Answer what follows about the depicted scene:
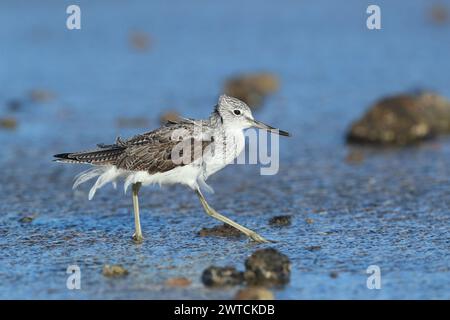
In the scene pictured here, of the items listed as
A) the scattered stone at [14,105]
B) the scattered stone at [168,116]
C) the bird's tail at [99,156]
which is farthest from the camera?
the scattered stone at [14,105]

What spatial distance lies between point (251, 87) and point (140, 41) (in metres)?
4.61

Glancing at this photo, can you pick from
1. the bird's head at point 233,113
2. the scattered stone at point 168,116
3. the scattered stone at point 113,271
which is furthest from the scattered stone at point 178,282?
the scattered stone at point 168,116

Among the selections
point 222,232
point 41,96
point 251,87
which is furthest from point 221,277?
point 41,96

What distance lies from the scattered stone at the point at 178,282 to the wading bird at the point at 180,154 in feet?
4.35

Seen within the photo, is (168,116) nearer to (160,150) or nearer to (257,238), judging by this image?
(160,150)

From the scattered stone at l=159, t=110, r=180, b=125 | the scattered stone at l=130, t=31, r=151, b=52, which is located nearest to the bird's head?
the scattered stone at l=159, t=110, r=180, b=125

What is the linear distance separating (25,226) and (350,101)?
7204mm

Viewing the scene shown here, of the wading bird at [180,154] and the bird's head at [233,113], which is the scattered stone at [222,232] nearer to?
the wading bird at [180,154]

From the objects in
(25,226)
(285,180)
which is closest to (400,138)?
(285,180)

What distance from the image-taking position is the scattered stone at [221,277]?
22.0 feet

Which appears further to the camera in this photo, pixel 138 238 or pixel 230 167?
pixel 230 167

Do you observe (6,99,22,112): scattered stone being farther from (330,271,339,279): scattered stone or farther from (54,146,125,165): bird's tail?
(330,271,339,279): scattered stone

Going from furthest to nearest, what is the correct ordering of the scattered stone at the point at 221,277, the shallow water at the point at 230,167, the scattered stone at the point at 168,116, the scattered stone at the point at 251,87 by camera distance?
the scattered stone at the point at 251,87, the scattered stone at the point at 168,116, the shallow water at the point at 230,167, the scattered stone at the point at 221,277

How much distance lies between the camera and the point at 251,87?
1487 cm
